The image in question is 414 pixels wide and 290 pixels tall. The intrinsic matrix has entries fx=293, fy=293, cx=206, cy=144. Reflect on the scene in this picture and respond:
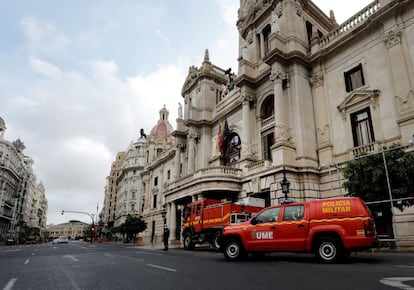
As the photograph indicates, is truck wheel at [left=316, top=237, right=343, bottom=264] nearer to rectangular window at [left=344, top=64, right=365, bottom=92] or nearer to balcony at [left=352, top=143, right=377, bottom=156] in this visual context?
balcony at [left=352, top=143, right=377, bottom=156]

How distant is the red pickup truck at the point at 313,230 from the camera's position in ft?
28.2

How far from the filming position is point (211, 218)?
1814 cm

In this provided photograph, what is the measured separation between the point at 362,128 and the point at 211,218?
39.9ft

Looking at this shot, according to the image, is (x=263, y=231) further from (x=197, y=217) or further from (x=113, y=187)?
(x=113, y=187)

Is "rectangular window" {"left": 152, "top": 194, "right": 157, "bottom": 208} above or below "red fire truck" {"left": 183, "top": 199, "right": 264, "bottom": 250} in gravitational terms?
above

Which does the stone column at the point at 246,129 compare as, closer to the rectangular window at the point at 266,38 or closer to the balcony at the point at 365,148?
the rectangular window at the point at 266,38

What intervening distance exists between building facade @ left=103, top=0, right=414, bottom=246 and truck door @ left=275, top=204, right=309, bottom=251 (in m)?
9.77

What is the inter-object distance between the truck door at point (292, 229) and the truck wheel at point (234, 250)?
4.81ft

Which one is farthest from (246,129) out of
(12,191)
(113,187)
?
(113,187)

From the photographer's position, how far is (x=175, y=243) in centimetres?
2942

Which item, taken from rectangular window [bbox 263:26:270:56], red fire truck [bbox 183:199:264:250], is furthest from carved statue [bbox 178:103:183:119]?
red fire truck [bbox 183:199:264:250]

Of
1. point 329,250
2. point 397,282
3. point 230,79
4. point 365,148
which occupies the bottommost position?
point 397,282

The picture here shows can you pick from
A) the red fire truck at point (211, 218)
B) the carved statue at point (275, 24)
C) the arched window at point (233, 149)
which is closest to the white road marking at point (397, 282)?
the red fire truck at point (211, 218)

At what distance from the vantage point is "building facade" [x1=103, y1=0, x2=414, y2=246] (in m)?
18.8
